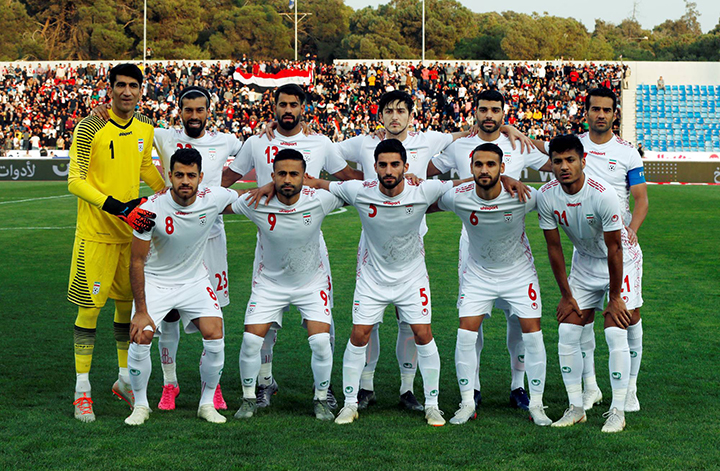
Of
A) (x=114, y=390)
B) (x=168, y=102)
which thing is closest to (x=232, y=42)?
(x=168, y=102)

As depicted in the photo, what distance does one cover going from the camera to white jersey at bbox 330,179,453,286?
5.79m

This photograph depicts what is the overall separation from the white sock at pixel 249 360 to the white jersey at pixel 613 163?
9.30ft

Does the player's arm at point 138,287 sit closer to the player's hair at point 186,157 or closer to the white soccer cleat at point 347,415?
the player's hair at point 186,157

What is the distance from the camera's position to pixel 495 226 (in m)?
5.71

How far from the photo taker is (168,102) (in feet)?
130

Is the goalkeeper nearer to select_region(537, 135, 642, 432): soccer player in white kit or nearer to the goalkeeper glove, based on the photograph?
the goalkeeper glove

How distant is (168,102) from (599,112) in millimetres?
35841

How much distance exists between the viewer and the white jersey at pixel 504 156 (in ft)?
21.3

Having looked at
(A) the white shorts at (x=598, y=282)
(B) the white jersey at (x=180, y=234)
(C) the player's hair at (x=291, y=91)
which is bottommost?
(A) the white shorts at (x=598, y=282)

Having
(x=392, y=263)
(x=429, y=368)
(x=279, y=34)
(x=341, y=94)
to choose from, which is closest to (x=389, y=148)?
(x=392, y=263)

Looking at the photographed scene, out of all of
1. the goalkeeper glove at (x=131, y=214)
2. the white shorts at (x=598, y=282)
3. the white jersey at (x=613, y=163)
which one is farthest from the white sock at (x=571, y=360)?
the goalkeeper glove at (x=131, y=214)

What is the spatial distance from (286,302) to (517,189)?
189 centimetres

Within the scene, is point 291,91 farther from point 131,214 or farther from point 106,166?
point 131,214

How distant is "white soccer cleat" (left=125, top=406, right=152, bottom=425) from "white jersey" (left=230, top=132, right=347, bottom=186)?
7.05ft
